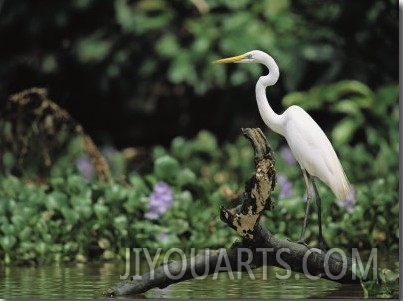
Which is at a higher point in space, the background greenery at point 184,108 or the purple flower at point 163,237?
the background greenery at point 184,108

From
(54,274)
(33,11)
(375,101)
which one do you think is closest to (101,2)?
(33,11)

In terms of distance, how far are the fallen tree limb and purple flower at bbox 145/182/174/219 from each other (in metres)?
2.10

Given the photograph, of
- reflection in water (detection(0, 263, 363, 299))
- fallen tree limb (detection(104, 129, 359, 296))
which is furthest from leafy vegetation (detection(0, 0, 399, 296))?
fallen tree limb (detection(104, 129, 359, 296))

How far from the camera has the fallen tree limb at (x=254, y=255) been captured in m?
5.56

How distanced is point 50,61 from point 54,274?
5.50 metres

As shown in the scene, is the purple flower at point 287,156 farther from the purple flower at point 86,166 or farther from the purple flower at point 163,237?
the purple flower at point 163,237

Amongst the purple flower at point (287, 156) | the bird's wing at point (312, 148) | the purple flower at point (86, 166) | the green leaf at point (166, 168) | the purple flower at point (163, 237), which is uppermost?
the purple flower at point (287, 156)

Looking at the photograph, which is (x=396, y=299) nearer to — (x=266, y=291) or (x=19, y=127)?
(x=266, y=291)

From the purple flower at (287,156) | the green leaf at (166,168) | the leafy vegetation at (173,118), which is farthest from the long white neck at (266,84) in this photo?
the purple flower at (287,156)

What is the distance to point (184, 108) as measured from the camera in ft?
42.0

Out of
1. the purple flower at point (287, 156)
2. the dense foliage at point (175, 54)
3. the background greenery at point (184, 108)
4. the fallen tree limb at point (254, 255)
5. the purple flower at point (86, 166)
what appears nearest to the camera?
the fallen tree limb at point (254, 255)

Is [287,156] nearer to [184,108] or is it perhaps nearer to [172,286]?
[184,108]

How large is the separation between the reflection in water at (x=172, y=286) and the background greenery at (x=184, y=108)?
2.18ft

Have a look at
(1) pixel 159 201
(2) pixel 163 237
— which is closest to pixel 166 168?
(1) pixel 159 201
